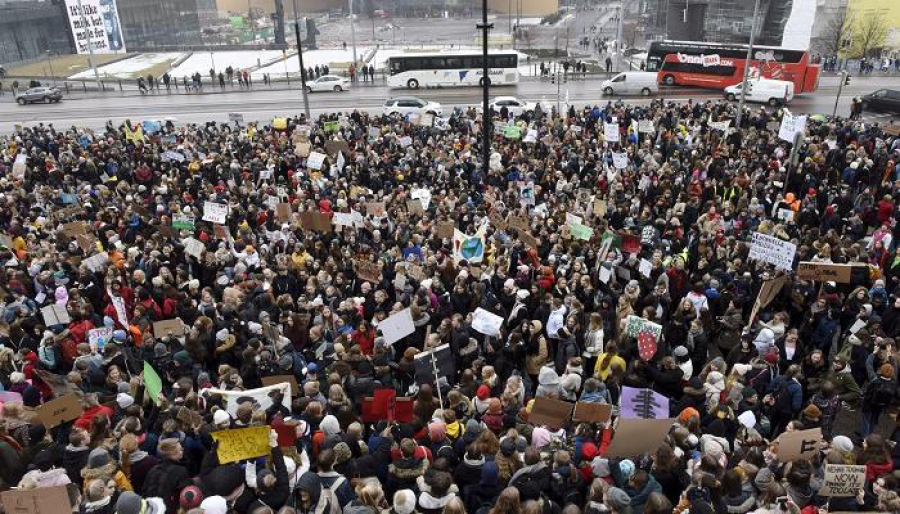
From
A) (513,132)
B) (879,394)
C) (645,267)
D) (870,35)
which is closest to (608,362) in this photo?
(645,267)

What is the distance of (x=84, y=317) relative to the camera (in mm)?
9477

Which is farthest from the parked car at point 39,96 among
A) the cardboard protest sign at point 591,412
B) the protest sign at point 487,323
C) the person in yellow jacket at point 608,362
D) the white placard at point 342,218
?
the cardboard protest sign at point 591,412

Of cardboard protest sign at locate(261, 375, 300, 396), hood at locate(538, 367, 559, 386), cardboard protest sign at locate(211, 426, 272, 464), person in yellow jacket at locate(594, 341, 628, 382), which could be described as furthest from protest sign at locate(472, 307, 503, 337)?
cardboard protest sign at locate(211, 426, 272, 464)

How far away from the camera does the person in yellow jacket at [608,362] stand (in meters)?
7.71

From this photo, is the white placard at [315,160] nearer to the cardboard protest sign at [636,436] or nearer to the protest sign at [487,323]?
the protest sign at [487,323]

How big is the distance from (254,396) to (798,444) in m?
5.65

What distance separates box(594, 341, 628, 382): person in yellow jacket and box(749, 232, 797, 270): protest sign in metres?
3.93

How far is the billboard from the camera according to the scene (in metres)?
49.3

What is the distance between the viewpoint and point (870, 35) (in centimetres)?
4412

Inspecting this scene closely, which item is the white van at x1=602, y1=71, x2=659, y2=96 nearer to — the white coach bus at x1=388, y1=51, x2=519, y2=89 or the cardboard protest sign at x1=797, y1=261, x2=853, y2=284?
the white coach bus at x1=388, y1=51, x2=519, y2=89

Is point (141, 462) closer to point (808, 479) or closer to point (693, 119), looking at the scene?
point (808, 479)

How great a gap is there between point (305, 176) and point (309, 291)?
27.2ft

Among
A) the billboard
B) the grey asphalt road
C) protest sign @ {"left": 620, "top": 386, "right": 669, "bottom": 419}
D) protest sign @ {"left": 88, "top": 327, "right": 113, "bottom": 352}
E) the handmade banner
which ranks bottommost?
the grey asphalt road

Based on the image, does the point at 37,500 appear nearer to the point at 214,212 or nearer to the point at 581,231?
the point at 214,212
